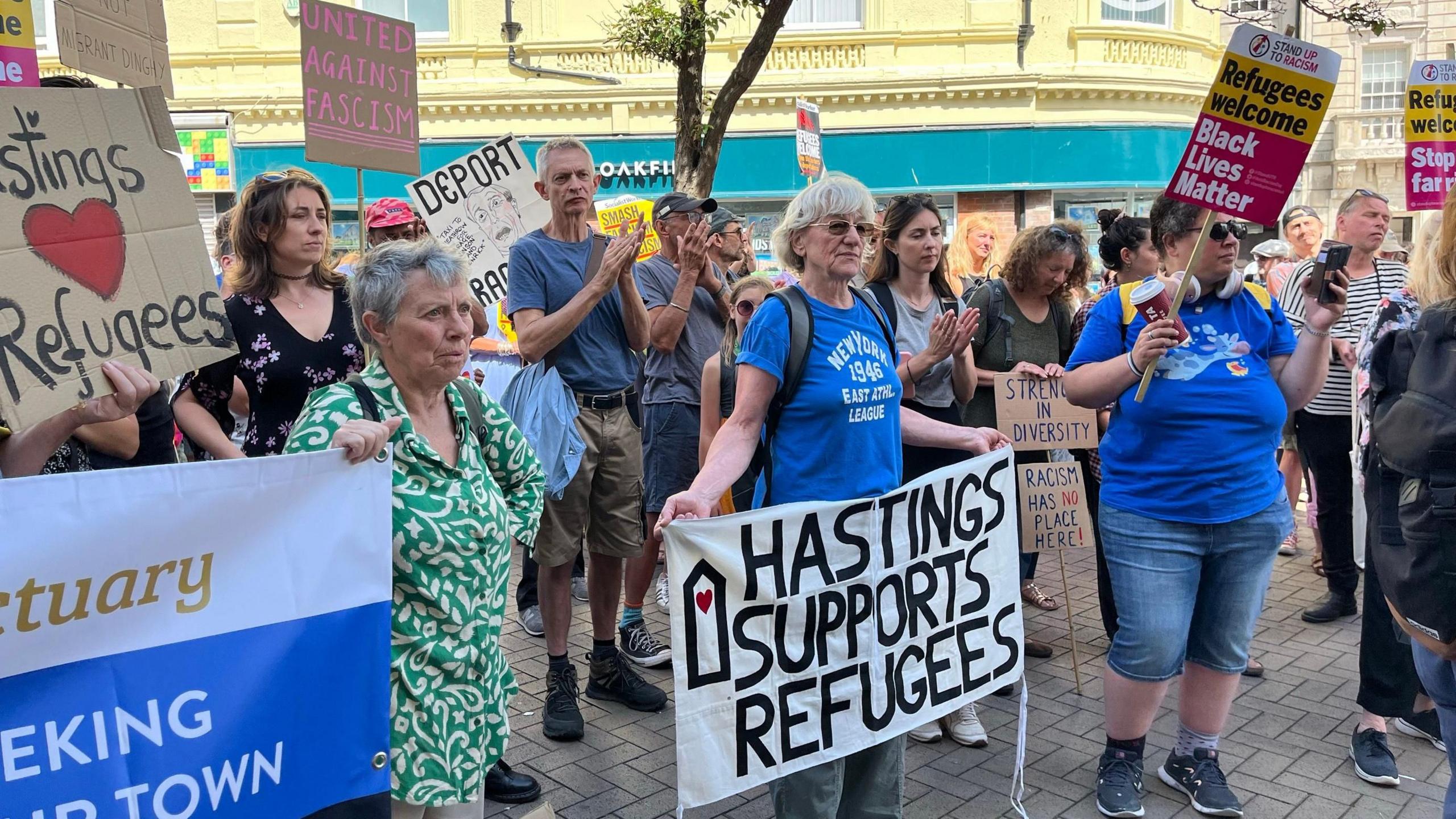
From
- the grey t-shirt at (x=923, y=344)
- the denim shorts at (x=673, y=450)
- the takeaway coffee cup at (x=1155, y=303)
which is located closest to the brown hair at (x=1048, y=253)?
the grey t-shirt at (x=923, y=344)

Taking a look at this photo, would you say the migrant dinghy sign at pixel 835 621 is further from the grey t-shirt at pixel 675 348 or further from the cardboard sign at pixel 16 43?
the grey t-shirt at pixel 675 348

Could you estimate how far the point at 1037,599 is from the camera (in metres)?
6.44

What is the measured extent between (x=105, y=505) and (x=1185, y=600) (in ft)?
10.5

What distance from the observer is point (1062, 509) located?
213 inches

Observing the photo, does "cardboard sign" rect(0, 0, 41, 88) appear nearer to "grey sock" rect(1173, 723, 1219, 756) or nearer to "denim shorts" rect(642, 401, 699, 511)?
"denim shorts" rect(642, 401, 699, 511)

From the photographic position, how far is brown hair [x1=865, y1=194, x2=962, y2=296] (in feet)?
15.3

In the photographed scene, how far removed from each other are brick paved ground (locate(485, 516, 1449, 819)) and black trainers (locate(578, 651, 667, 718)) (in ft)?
0.17

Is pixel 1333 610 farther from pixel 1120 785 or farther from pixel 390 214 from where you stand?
pixel 390 214

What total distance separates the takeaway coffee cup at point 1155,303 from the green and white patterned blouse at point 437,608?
2150 millimetres

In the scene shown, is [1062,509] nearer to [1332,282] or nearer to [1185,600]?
[1185,600]

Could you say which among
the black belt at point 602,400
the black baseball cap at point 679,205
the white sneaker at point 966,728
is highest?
the black baseball cap at point 679,205

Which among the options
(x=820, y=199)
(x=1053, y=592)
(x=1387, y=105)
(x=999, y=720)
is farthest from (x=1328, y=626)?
(x=1387, y=105)

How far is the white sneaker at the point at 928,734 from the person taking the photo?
15.3ft

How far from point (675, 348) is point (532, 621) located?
165 cm
